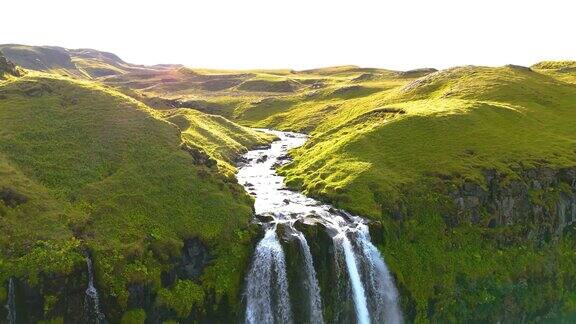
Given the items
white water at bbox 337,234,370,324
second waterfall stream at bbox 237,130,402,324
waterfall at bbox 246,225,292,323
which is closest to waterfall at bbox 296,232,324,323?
second waterfall stream at bbox 237,130,402,324

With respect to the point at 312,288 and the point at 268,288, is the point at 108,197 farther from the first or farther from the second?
the point at 312,288

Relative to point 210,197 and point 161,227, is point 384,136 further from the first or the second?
point 161,227

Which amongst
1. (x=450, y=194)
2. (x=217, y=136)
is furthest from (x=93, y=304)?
(x=217, y=136)

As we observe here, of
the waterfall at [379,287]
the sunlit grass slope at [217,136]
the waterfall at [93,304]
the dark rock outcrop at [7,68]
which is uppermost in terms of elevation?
the dark rock outcrop at [7,68]

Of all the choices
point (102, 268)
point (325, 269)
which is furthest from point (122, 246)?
point (325, 269)

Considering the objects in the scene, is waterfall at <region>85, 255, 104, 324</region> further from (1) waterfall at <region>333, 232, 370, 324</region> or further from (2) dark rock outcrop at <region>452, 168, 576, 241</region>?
(2) dark rock outcrop at <region>452, 168, 576, 241</region>

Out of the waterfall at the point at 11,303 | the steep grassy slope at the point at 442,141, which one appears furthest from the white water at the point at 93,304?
the steep grassy slope at the point at 442,141

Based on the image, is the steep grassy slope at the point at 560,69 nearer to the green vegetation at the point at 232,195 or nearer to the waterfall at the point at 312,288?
the green vegetation at the point at 232,195
